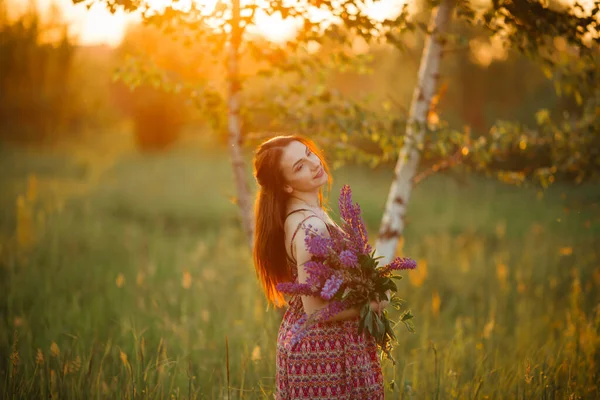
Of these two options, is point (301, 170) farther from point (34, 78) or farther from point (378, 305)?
point (34, 78)

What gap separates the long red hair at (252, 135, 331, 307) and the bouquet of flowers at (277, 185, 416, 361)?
0.28 meters

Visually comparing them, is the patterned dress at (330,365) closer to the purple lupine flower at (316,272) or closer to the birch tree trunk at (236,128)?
the purple lupine flower at (316,272)

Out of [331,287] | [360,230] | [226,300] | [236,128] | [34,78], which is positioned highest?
[34,78]

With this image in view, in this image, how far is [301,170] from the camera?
103 inches

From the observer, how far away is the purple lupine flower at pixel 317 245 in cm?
228

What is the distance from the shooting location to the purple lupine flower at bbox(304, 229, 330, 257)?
7.47 feet

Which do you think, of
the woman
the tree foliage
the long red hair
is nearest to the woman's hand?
the woman

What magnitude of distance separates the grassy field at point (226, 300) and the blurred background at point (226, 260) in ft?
0.11

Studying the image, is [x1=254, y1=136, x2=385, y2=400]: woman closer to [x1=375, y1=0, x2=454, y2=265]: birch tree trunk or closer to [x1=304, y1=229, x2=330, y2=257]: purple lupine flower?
[x1=304, y1=229, x2=330, y2=257]: purple lupine flower

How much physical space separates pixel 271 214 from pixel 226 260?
18.0ft

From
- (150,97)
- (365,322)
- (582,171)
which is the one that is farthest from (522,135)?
(150,97)

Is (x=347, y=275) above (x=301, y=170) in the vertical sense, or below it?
below

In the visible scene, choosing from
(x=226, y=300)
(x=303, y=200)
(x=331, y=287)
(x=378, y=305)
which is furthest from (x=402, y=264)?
(x=226, y=300)

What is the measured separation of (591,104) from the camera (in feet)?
14.4
